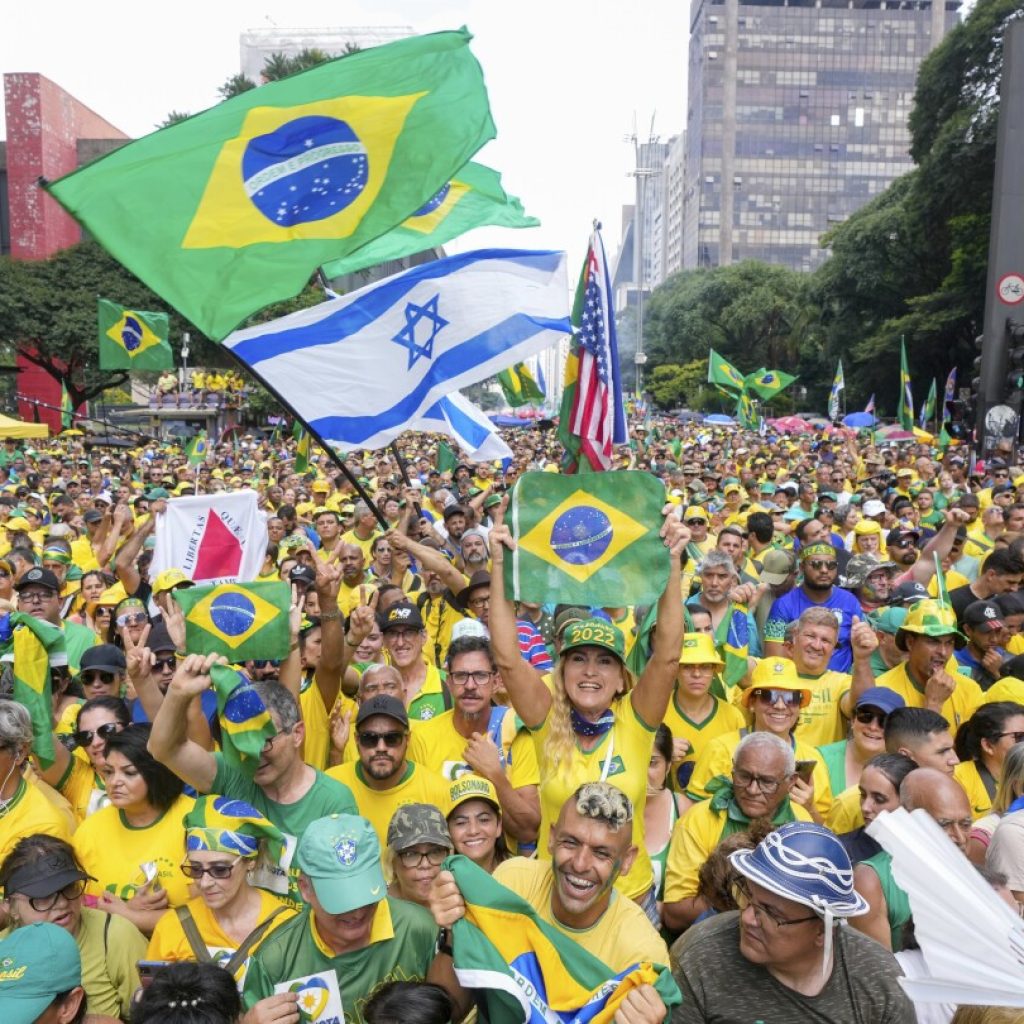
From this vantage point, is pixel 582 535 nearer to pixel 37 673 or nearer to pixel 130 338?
pixel 37 673

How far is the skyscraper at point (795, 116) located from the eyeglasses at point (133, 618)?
123819 mm

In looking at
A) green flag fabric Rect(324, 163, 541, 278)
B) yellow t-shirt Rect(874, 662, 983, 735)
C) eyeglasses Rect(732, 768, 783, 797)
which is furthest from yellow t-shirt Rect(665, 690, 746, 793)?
green flag fabric Rect(324, 163, 541, 278)

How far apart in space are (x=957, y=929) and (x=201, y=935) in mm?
2298

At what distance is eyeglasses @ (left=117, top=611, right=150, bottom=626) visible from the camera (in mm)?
6176

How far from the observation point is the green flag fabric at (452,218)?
895 centimetres

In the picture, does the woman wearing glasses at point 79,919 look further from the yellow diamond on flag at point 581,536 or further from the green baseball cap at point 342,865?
the yellow diamond on flag at point 581,536

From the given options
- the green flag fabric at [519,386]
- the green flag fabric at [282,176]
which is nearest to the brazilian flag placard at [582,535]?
the green flag fabric at [282,176]

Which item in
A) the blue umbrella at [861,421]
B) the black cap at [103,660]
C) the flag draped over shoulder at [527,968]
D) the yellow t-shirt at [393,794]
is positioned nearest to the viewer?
the flag draped over shoulder at [527,968]

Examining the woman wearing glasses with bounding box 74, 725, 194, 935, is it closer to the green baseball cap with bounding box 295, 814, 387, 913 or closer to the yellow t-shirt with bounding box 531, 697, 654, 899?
the green baseball cap with bounding box 295, 814, 387, 913

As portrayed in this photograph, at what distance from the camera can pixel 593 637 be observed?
11.8ft

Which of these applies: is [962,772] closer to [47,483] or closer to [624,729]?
[624,729]

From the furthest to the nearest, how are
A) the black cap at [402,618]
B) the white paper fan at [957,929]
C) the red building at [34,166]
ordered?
the red building at [34,166] < the black cap at [402,618] < the white paper fan at [957,929]

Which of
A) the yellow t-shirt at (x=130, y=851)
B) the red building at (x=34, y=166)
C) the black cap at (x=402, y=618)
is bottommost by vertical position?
the yellow t-shirt at (x=130, y=851)

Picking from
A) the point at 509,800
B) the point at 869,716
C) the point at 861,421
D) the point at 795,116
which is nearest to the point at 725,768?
the point at 869,716
